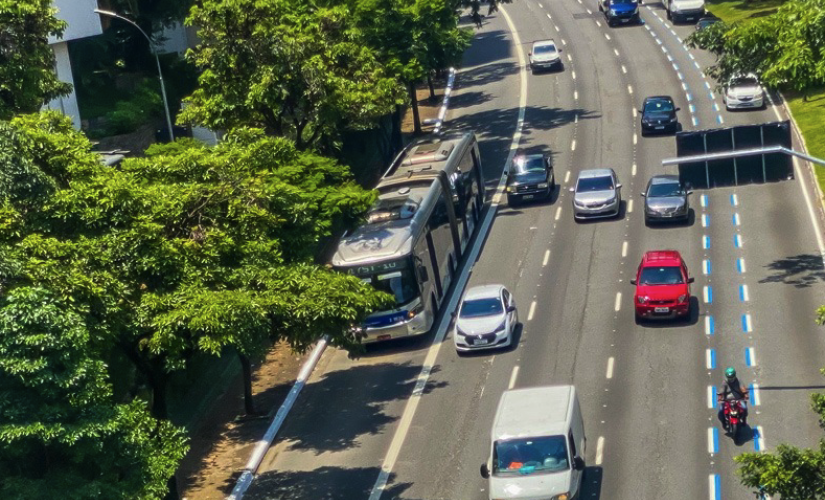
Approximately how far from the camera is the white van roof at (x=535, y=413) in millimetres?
26656

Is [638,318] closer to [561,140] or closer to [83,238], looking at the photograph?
[83,238]

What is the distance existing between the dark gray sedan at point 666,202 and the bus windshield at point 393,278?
12412 millimetres

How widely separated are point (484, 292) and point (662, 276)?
5.35 metres

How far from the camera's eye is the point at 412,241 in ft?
127

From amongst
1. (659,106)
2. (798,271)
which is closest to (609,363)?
(798,271)

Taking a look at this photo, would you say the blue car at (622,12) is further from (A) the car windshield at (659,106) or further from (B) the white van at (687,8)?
(A) the car windshield at (659,106)

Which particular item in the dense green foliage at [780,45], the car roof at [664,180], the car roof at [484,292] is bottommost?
the car roof at [484,292]

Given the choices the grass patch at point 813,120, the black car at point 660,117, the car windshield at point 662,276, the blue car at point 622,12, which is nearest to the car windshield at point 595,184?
the grass patch at point 813,120

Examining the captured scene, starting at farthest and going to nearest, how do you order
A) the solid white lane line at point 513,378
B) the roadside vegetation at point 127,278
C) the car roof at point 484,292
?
the car roof at point 484,292, the solid white lane line at point 513,378, the roadside vegetation at point 127,278

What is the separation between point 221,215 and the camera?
26.9m

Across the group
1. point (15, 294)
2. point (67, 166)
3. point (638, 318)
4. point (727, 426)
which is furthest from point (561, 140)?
point (15, 294)

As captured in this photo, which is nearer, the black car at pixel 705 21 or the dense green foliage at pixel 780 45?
the dense green foliage at pixel 780 45

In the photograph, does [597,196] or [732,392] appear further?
[597,196]

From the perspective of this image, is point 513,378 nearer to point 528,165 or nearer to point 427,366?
point 427,366
